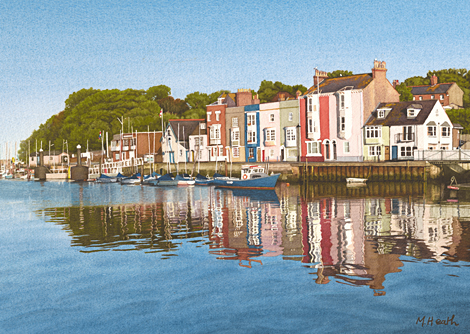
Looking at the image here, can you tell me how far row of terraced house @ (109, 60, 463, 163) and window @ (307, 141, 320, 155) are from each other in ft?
0.53

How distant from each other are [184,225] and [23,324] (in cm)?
1765

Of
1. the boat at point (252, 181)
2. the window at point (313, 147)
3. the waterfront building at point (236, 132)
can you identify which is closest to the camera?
the boat at point (252, 181)

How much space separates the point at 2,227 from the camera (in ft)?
104

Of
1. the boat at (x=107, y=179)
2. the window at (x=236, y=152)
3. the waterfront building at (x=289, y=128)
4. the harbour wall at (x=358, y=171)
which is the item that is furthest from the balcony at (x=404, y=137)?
the boat at (x=107, y=179)

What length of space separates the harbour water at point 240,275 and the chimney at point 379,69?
5039cm

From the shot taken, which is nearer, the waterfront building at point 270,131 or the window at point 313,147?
the window at point 313,147

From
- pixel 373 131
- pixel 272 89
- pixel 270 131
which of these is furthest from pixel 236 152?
pixel 272 89

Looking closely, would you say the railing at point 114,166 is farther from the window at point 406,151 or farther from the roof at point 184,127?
the window at point 406,151

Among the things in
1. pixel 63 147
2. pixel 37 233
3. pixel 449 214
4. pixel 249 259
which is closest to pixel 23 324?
pixel 249 259

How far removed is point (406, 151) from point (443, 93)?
51.4 meters

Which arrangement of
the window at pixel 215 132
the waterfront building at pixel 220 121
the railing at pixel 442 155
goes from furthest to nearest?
the window at pixel 215 132, the waterfront building at pixel 220 121, the railing at pixel 442 155

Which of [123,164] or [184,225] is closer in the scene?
[184,225]

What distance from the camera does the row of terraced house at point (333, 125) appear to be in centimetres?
7425

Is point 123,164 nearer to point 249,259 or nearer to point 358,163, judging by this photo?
point 358,163
